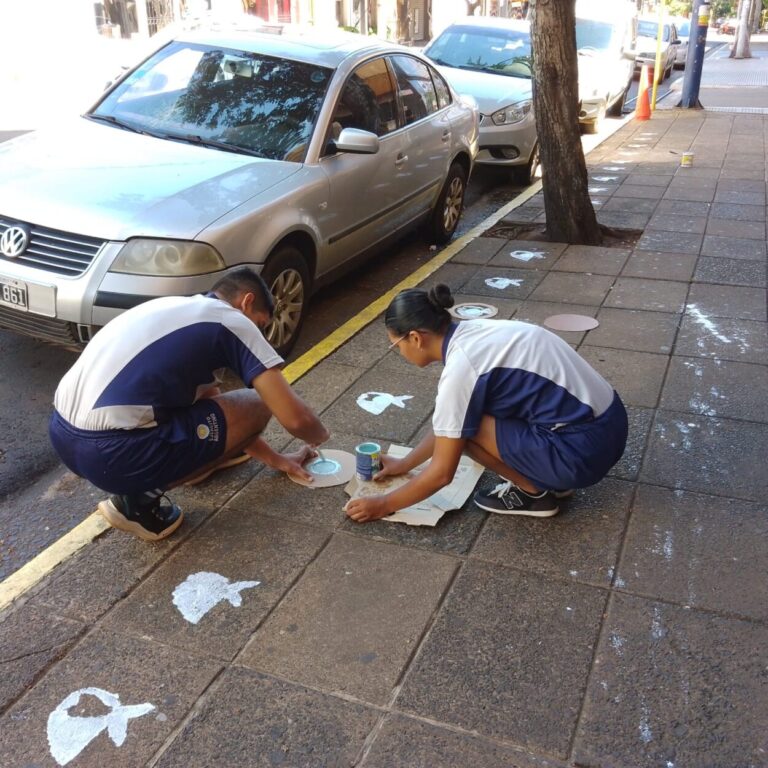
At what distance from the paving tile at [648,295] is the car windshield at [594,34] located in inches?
343

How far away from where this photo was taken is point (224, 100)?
5582 millimetres

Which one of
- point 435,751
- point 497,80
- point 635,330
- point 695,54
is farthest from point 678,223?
point 695,54

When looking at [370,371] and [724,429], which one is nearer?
[724,429]

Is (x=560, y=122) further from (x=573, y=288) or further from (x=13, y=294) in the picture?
(x=13, y=294)

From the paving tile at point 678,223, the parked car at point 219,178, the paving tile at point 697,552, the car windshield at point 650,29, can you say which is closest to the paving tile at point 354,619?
the paving tile at point 697,552

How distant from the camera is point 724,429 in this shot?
4.04m

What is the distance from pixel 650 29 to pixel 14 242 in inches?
908

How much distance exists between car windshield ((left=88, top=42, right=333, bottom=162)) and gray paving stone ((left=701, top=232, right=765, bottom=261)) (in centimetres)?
356

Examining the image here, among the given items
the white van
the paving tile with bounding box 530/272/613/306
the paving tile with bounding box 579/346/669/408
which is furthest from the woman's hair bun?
the white van

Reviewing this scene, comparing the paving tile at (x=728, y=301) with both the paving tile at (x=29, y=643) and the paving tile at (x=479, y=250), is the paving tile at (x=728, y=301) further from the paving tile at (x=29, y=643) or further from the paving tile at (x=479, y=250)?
the paving tile at (x=29, y=643)

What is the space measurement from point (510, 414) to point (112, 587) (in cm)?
156

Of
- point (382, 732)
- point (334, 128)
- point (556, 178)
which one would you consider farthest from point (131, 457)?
point (556, 178)

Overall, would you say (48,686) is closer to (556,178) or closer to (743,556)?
(743,556)

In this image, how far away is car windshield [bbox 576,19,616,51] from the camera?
45.1 feet
